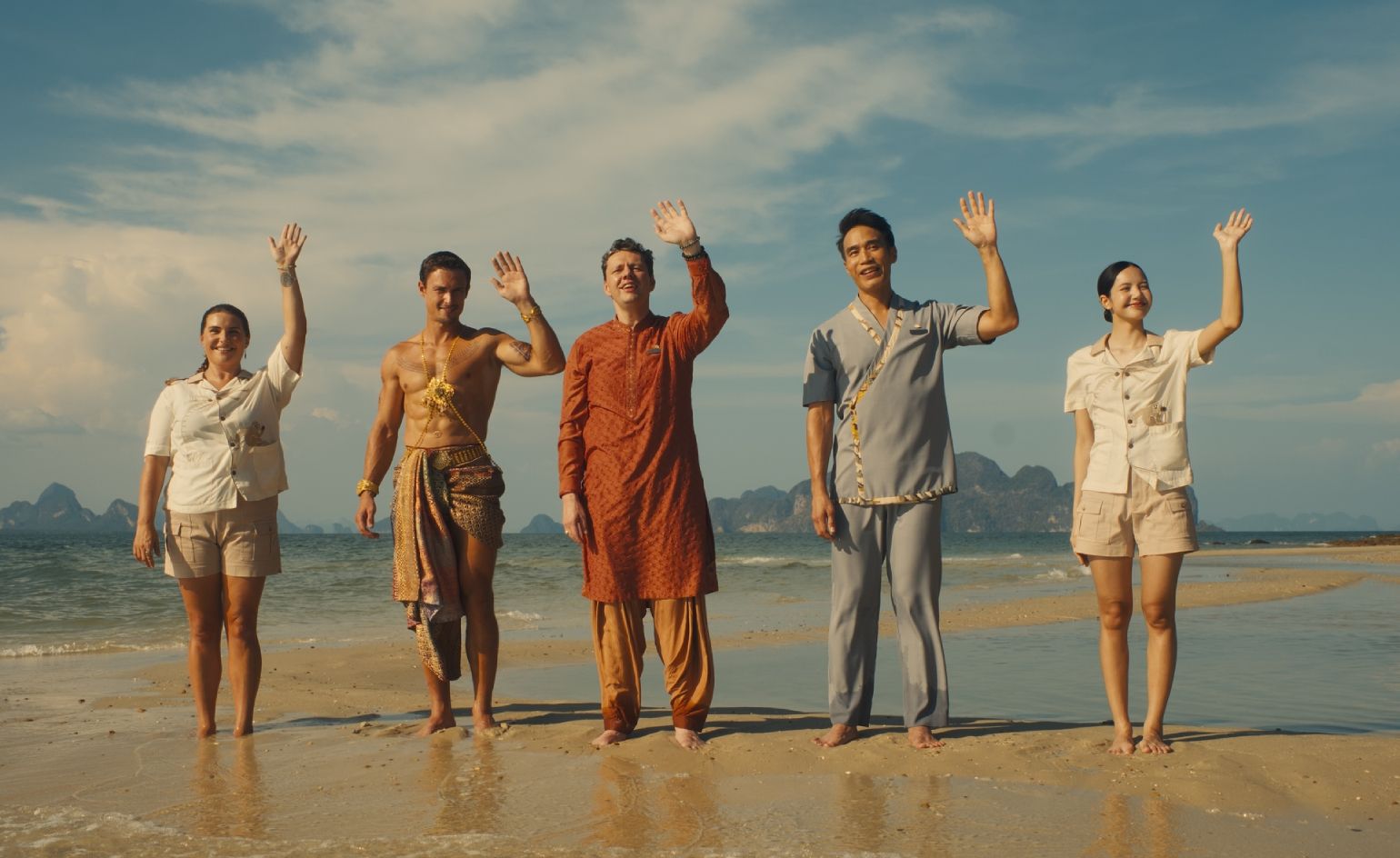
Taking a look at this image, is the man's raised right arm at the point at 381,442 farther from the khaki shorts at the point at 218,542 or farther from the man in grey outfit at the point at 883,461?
the man in grey outfit at the point at 883,461

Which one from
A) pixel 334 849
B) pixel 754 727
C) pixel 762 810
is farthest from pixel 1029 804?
pixel 334 849

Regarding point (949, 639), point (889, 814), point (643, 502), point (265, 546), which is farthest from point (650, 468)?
point (949, 639)

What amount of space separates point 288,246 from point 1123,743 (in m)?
4.31

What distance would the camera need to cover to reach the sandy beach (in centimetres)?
329

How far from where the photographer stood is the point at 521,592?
18812 millimetres

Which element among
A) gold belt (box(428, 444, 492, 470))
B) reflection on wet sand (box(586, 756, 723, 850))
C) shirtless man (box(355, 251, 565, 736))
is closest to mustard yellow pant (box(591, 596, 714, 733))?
reflection on wet sand (box(586, 756, 723, 850))

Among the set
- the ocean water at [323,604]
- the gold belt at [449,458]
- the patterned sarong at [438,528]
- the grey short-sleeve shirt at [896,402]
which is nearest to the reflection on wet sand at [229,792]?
the patterned sarong at [438,528]

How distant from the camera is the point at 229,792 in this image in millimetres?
4027

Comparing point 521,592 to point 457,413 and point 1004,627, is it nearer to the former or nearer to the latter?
point 1004,627

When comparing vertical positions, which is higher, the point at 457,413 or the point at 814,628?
the point at 457,413

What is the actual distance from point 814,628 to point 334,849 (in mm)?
7818

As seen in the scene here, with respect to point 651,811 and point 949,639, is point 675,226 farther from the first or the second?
point 949,639

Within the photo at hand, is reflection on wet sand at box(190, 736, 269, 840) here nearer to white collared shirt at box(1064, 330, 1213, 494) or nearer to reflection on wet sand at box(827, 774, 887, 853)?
reflection on wet sand at box(827, 774, 887, 853)

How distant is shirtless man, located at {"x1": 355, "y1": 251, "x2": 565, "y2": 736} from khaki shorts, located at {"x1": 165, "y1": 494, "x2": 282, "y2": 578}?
0.47 metres
